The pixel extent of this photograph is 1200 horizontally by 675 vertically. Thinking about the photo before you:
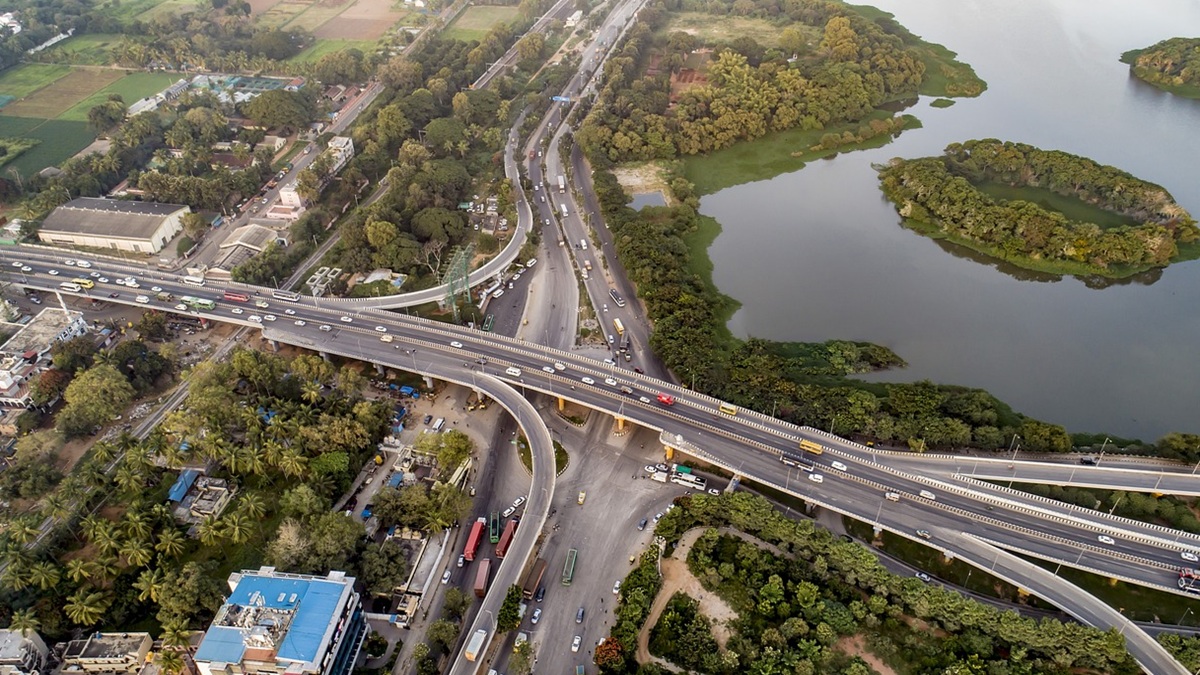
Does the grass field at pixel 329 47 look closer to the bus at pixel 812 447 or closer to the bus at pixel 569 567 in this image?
the bus at pixel 569 567

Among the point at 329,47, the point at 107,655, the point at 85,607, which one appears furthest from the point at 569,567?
the point at 329,47

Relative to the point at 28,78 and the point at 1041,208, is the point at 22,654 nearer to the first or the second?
the point at 1041,208

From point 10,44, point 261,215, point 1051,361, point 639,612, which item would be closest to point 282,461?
point 639,612

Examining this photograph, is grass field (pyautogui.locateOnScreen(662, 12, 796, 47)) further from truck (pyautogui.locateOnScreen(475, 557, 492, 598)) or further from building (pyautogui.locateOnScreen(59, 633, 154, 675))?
building (pyautogui.locateOnScreen(59, 633, 154, 675))

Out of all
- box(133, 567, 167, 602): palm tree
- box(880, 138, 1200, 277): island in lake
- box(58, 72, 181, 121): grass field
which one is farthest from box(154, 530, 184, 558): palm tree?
box(58, 72, 181, 121): grass field

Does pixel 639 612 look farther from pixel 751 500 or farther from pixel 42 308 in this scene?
pixel 42 308
